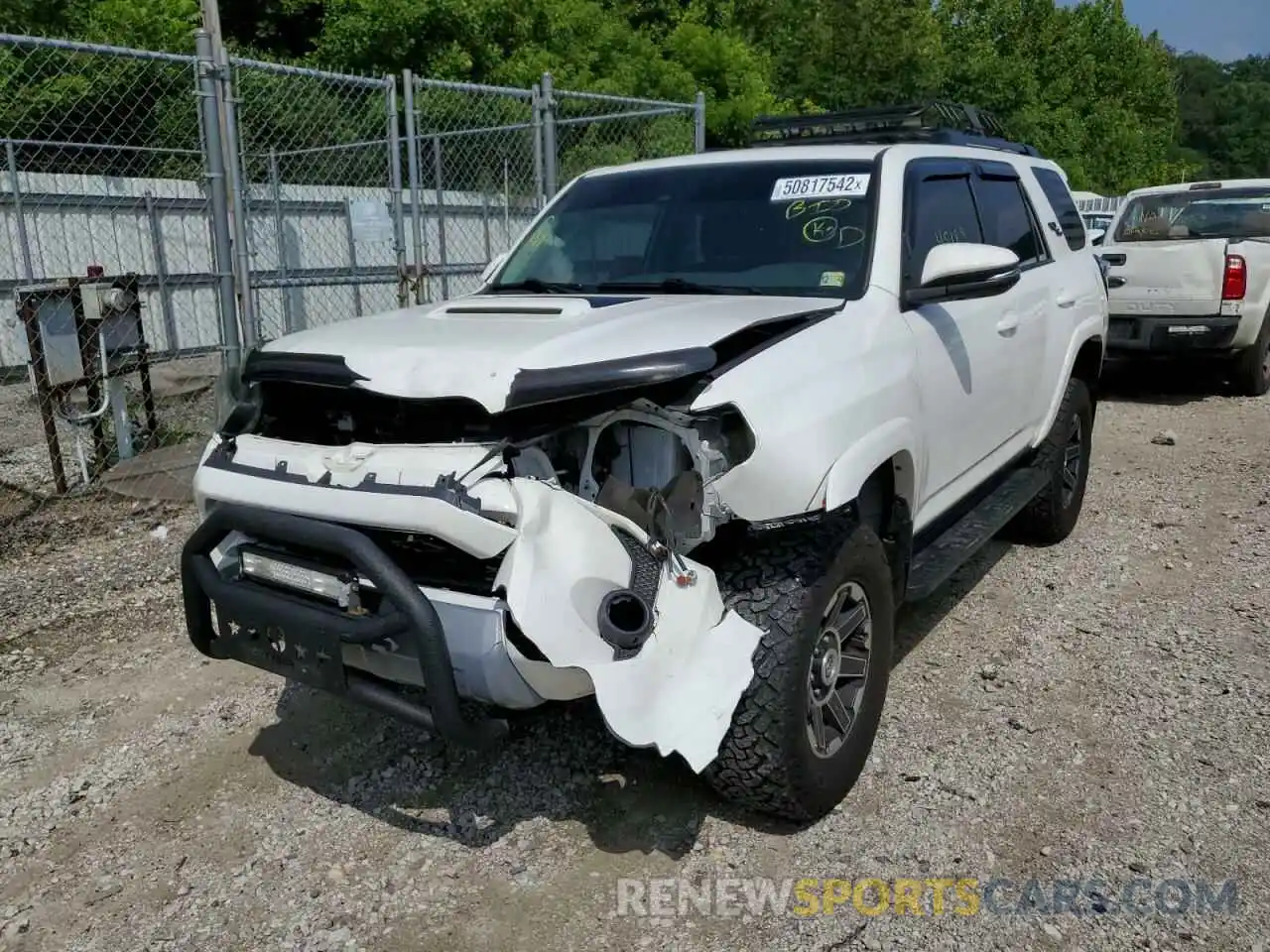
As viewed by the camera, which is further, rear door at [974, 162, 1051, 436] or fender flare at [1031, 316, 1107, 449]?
fender flare at [1031, 316, 1107, 449]

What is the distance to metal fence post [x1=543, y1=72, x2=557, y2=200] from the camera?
24.9 ft

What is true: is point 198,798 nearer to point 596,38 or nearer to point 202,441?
point 202,441

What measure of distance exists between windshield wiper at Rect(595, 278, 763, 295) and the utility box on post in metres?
3.97

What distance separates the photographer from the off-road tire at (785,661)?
8.88ft

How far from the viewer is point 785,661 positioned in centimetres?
270

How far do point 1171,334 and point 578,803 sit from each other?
8059 mm

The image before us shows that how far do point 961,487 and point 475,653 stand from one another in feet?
7.34

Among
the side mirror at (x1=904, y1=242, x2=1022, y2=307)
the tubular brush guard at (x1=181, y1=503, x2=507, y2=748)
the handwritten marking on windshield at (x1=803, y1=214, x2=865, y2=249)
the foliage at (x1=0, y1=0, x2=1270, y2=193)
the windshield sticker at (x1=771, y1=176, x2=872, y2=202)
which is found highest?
the foliage at (x1=0, y1=0, x2=1270, y2=193)

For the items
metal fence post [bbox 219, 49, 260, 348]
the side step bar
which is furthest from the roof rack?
metal fence post [bbox 219, 49, 260, 348]

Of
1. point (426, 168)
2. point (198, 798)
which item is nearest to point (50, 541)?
point (198, 798)

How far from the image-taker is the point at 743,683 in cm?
253

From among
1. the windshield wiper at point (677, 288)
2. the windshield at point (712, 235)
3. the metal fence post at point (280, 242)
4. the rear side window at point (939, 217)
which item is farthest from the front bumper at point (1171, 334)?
the metal fence post at point (280, 242)

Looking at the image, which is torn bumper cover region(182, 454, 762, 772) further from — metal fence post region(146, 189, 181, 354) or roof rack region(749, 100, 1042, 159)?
metal fence post region(146, 189, 181, 354)

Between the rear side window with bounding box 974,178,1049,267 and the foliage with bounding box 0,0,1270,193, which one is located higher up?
the foliage with bounding box 0,0,1270,193
